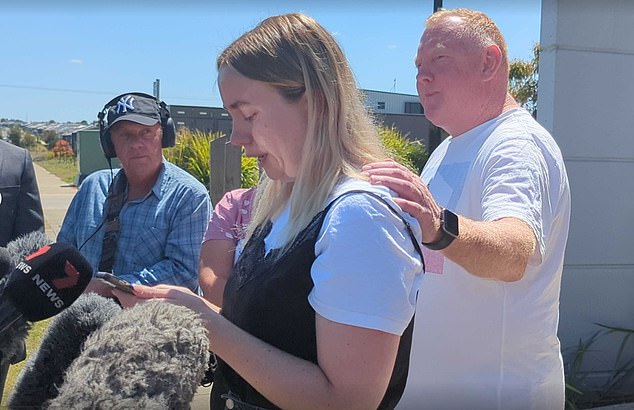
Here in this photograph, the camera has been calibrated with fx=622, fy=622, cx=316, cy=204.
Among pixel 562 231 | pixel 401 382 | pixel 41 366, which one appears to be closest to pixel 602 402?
pixel 562 231

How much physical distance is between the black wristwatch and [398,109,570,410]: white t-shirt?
10.7 inches

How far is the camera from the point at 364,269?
110 cm

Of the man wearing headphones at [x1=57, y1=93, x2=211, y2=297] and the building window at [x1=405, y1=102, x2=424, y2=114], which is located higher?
the building window at [x1=405, y1=102, x2=424, y2=114]

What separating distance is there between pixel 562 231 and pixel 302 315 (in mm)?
1065

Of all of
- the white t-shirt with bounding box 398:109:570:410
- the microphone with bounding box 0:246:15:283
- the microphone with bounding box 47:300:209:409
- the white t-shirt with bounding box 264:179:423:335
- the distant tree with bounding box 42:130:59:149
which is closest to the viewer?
the microphone with bounding box 47:300:209:409

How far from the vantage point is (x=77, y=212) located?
9.52 feet

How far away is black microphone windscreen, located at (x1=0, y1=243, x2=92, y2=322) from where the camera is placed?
110cm

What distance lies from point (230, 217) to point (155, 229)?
A: 37 centimetres

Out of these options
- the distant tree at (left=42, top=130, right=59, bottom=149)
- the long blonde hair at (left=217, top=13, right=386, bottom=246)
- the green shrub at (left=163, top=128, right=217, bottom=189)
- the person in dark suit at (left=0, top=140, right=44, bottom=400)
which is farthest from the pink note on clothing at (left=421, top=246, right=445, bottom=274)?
the distant tree at (left=42, top=130, right=59, bottom=149)

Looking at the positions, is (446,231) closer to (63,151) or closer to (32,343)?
(32,343)

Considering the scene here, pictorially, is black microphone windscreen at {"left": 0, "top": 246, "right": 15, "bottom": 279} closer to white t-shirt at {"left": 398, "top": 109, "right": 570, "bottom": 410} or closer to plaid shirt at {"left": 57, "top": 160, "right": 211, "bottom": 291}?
white t-shirt at {"left": 398, "top": 109, "right": 570, "bottom": 410}

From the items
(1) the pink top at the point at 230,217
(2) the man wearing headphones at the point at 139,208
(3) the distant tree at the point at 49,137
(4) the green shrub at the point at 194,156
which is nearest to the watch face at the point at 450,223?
(1) the pink top at the point at 230,217

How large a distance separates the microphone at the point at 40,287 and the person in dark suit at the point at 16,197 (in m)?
1.96

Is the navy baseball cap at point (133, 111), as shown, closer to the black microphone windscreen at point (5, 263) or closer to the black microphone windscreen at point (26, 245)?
the black microphone windscreen at point (26, 245)
